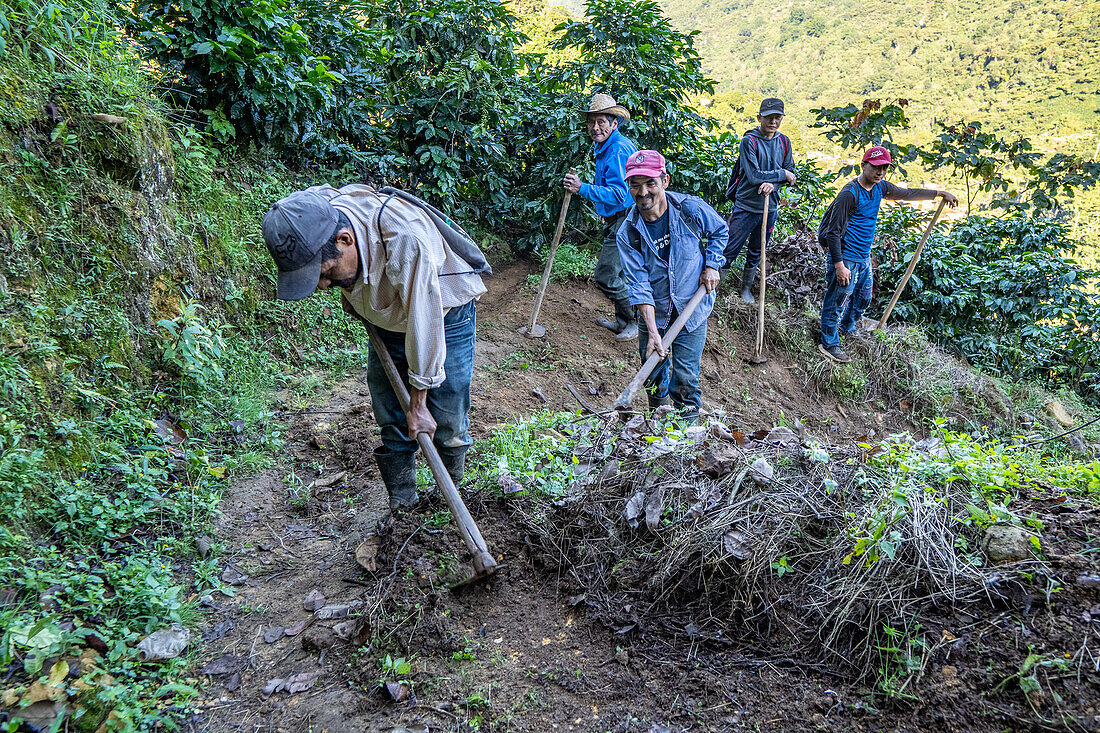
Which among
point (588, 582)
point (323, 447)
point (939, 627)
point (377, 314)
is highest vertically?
point (377, 314)

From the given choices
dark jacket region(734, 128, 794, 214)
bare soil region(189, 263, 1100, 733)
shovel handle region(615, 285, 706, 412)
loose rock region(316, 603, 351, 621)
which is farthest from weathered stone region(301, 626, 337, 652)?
dark jacket region(734, 128, 794, 214)

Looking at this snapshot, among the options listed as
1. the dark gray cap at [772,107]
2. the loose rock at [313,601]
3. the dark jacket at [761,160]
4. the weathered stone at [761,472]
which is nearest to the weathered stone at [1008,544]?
the weathered stone at [761,472]

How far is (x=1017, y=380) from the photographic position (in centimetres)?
855

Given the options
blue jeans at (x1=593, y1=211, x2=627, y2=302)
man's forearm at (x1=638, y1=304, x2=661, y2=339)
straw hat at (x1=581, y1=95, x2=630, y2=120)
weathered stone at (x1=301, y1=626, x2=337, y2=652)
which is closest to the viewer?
weathered stone at (x1=301, y1=626, x2=337, y2=652)

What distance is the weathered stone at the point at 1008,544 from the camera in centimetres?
215

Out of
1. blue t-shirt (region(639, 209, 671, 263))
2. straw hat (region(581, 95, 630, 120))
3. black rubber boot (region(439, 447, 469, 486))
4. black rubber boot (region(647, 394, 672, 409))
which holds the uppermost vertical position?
straw hat (region(581, 95, 630, 120))

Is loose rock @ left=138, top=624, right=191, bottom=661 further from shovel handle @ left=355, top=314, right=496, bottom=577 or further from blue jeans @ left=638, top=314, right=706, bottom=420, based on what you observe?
blue jeans @ left=638, top=314, right=706, bottom=420

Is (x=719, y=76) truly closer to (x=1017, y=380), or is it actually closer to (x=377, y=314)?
(x=1017, y=380)

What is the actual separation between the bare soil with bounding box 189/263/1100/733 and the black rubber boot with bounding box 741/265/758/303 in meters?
5.02

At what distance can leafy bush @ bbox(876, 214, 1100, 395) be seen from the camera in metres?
8.40

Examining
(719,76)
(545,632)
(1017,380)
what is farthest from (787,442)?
(719,76)

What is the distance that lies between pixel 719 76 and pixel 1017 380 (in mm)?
59621

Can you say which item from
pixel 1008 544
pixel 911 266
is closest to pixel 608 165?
pixel 911 266

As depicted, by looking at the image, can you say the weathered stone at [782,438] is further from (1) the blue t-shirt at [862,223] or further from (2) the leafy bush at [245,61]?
(2) the leafy bush at [245,61]
